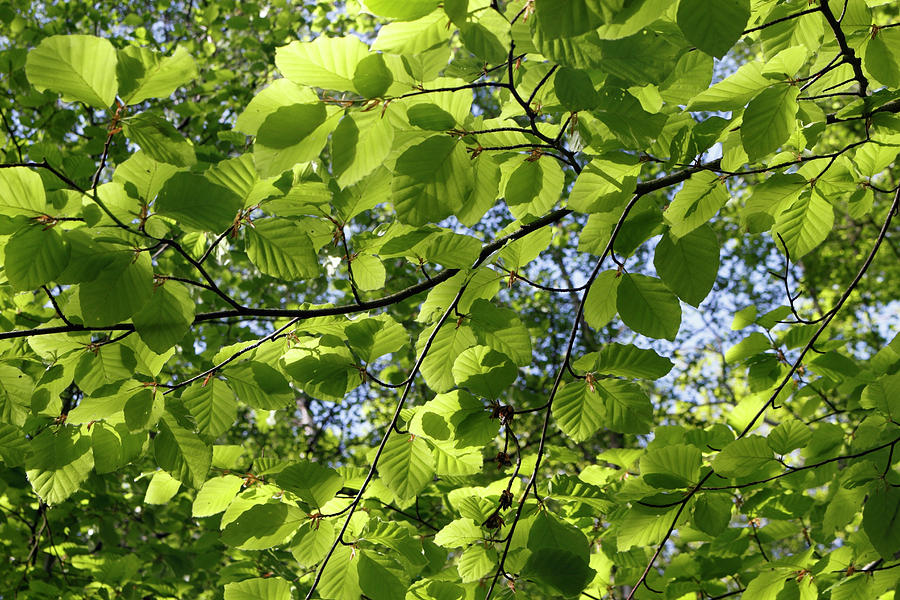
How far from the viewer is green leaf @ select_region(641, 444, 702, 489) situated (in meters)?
1.55

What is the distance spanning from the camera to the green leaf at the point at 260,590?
1.37m

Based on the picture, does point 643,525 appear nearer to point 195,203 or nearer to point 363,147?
point 363,147

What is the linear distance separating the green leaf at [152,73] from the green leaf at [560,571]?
1.08 metres

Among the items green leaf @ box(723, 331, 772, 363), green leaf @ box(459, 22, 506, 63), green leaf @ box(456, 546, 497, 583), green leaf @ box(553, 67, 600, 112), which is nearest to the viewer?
green leaf @ box(459, 22, 506, 63)

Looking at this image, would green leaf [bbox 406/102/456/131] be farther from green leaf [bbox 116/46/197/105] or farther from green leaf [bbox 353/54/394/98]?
green leaf [bbox 116/46/197/105]

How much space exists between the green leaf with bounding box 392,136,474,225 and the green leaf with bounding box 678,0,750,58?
1.28ft

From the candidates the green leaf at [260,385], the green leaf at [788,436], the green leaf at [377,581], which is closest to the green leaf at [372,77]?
the green leaf at [260,385]

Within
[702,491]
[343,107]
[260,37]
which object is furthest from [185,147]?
[260,37]

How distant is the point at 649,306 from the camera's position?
1.32 meters

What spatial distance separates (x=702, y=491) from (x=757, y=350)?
0.60 m

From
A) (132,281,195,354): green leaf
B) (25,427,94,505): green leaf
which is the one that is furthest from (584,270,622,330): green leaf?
(25,427,94,505): green leaf

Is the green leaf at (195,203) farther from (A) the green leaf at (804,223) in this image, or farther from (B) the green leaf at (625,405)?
(A) the green leaf at (804,223)

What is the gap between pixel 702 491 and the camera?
1650 millimetres

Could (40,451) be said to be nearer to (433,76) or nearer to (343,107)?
(343,107)
